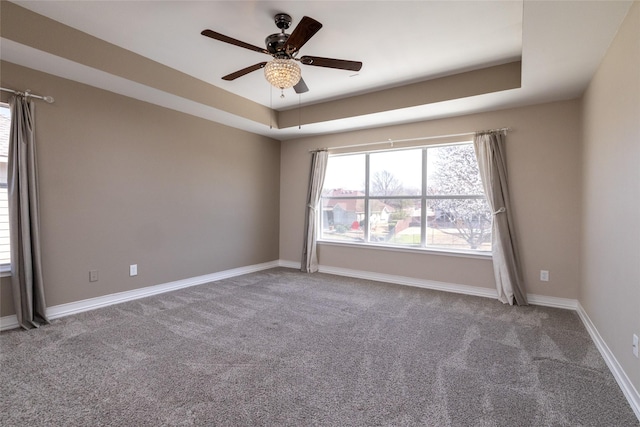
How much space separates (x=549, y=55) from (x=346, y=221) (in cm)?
349

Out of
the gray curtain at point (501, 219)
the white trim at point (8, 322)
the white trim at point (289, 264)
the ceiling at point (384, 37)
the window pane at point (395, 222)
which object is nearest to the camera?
the ceiling at point (384, 37)

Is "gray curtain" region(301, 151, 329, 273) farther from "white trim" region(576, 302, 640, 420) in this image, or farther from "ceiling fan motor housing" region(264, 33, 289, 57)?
"white trim" region(576, 302, 640, 420)

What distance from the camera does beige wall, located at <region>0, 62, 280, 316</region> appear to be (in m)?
3.08

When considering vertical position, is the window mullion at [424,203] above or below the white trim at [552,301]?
above

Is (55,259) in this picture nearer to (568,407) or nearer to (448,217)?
(568,407)

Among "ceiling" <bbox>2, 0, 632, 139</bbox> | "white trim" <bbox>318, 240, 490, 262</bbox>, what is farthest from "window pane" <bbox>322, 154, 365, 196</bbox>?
"ceiling" <bbox>2, 0, 632, 139</bbox>

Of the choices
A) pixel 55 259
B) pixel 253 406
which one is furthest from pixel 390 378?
pixel 55 259

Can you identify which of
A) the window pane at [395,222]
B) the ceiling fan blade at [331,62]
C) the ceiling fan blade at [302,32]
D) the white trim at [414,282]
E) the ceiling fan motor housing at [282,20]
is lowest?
the white trim at [414,282]

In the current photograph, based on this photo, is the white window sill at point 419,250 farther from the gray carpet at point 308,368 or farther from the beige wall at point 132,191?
the beige wall at point 132,191

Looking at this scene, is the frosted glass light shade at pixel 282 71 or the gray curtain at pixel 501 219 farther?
the gray curtain at pixel 501 219

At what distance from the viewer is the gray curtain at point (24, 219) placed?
109 inches

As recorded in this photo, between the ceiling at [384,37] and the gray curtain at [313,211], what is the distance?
1.69 meters

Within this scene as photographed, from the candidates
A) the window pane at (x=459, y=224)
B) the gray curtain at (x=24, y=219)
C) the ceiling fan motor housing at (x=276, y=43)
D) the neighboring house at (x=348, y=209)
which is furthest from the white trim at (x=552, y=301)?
the gray curtain at (x=24, y=219)

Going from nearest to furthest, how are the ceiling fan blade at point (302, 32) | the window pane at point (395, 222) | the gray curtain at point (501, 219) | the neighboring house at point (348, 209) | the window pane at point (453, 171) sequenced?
the ceiling fan blade at point (302, 32) < the gray curtain at point (501, 219) < the window pane at point (453, 171) < the window pane at point (395, 222) < the neighboring house at point (348, 209)
